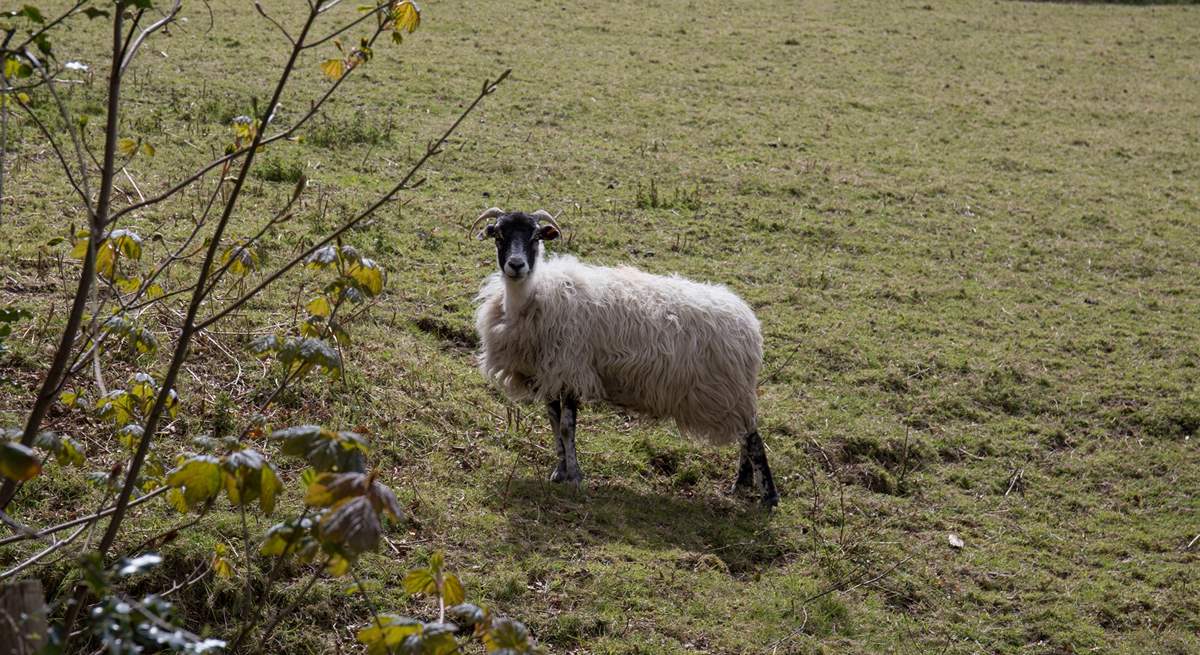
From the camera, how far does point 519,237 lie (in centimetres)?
780

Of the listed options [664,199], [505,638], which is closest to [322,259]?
[505,638]

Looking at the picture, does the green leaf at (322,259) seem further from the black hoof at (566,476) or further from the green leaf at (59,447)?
the black hoof at (566,476)

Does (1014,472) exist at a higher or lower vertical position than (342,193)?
lower

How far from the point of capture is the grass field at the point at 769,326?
265 inches

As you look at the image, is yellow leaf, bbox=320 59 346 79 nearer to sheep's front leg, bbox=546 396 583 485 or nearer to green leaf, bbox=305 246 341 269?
green leaf, bbox=305 246 341 269

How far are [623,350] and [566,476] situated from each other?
37.2 inches

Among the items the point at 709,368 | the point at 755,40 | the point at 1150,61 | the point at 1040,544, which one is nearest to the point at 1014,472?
the point at 1040,544

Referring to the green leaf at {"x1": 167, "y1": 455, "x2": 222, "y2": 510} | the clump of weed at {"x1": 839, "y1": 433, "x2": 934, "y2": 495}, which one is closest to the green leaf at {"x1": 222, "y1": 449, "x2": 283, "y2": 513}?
the green leaf at {"x1": 167, "y1": 455, "x2": 222, "y2": 510}

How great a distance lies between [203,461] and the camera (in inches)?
104

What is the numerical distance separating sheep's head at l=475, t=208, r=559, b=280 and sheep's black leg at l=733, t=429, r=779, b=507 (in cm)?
191

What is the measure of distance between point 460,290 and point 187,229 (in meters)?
2.47

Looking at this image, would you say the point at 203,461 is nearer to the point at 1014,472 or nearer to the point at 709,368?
the point at 709,368

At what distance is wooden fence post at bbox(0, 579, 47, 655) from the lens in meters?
2.16

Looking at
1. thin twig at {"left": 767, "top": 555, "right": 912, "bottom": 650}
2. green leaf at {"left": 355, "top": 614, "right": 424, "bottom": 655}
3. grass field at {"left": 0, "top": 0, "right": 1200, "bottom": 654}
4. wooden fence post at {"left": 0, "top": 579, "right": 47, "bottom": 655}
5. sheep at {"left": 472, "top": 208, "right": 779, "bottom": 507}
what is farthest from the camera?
sheep at {"left": 472, "top": 208, "right": 779, "bottom": 507}
